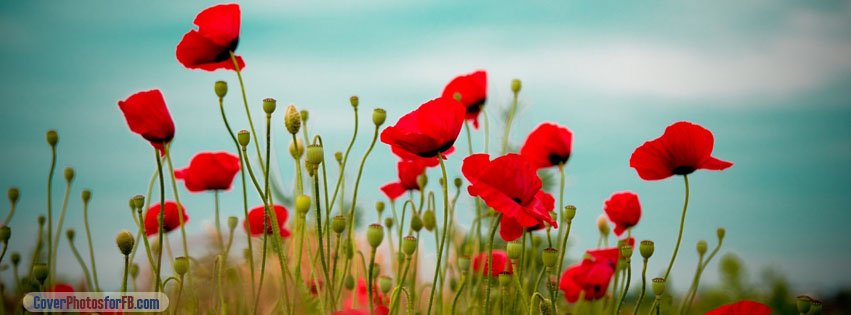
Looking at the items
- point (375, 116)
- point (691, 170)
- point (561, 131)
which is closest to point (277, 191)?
point (561, 131)

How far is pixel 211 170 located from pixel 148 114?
0.98 feet

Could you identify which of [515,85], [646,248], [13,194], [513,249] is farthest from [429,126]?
[13,194]

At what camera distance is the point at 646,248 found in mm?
951

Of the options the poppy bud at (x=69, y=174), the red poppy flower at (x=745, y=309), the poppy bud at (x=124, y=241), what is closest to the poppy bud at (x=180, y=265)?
the poppy bud at (x=124, y=241)

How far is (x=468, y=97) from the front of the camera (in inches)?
54.7

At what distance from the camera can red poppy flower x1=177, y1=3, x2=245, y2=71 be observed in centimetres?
101

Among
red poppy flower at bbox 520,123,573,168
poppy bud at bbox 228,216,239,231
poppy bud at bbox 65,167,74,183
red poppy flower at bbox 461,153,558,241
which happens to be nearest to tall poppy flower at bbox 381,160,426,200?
red poppy flower at bbox 520,123,573,168

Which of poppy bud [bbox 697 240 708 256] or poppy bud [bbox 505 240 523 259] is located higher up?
poppy bud [bbox 505 240 523 259]

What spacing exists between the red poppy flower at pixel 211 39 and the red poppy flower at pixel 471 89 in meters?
0.46

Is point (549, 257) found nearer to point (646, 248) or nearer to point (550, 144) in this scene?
point (646, 248)

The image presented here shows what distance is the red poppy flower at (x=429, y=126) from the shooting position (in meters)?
0.89

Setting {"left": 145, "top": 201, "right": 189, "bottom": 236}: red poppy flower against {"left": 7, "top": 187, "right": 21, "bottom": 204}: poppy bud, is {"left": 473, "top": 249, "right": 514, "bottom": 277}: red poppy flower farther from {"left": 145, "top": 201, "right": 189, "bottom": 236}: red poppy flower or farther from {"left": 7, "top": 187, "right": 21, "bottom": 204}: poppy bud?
{"left": 7, "top": 187, "right": 21, "bottom": 204}: poppy bud

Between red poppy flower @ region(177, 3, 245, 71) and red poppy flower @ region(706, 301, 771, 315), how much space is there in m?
0.79

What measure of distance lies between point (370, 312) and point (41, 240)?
2.46 feet
